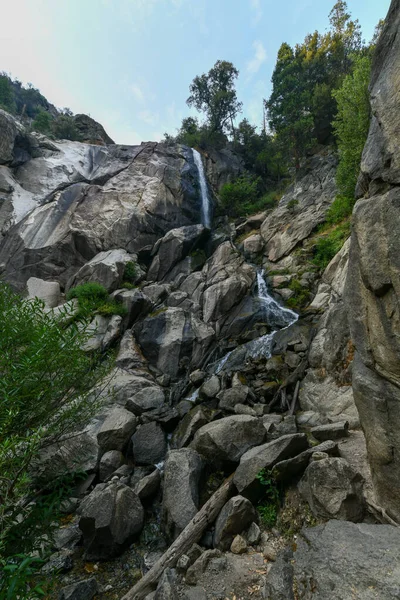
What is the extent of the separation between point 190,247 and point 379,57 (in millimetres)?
19420

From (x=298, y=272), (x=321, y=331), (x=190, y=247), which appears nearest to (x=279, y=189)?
(x=190, y=247)

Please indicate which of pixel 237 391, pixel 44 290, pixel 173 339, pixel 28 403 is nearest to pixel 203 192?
pixel 44 290

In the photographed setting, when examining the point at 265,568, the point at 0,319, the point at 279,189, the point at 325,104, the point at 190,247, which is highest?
the point at 325,104

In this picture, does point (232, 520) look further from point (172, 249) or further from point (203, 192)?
point (203, 192)

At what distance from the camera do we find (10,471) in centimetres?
430

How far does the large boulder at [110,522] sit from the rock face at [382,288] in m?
5.56

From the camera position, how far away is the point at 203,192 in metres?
32.0

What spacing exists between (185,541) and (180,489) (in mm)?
1300

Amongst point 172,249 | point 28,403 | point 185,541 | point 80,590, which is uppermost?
point 172,249

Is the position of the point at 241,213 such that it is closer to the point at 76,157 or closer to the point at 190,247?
the point at 190,247

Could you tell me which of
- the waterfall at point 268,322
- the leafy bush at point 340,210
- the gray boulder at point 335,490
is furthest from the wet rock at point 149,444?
the leafy bush at point 340,210

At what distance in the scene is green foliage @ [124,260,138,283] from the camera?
22052 millimetres

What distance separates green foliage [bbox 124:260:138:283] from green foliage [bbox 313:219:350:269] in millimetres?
13232


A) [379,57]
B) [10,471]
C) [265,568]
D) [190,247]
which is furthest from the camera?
[190,247]
